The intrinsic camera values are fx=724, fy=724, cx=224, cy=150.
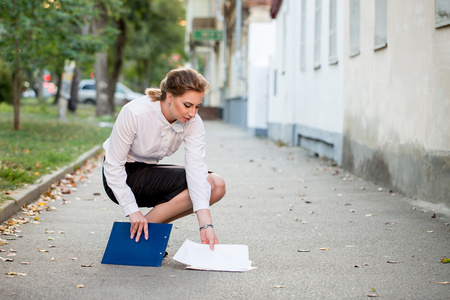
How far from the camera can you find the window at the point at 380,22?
958cm

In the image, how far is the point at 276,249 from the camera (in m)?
5.52

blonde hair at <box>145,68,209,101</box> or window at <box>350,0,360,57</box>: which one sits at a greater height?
window at <box>350,0,360,57</box>

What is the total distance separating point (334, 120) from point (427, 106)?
200 inches

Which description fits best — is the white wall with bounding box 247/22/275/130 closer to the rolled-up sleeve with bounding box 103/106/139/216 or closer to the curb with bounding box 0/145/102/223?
the curb with bounding box 0/145/102/223

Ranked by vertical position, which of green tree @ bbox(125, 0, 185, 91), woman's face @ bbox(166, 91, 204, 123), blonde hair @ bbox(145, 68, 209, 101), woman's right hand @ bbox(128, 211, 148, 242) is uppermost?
green tree @ bbox(125, 0, 185, 91)

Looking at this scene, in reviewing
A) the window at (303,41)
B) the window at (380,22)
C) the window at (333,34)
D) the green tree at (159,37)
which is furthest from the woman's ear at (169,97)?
the green tree at (159,37)

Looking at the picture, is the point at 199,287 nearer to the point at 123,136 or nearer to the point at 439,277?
the point at 123,136

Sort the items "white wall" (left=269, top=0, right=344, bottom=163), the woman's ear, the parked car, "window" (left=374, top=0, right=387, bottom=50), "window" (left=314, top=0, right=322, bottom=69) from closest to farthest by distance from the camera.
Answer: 1. the woman's ear
2. "window" (left=374, top=0, right=387, bottom=50)
3. "white wall" (left=269, top=0, right=344, bottom=163)
4. "window" (left=314, top=0, right=322, bottom=69)
5. the parked car

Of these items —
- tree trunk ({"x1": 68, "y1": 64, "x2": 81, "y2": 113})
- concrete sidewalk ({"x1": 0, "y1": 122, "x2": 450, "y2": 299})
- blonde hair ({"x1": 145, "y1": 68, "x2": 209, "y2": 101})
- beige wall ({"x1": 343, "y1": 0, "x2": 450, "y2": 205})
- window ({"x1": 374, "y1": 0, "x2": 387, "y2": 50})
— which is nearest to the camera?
concrete sidewalk ({"x1": 0, "y1": 122, "x2": 450, "y2": 299})

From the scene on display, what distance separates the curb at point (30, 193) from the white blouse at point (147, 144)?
1822 millimetres

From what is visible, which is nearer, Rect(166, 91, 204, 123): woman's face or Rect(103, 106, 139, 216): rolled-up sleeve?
Rect(166, 91, 204, 123): woman's face

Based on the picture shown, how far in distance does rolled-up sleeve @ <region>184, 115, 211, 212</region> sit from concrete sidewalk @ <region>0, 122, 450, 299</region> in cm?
48

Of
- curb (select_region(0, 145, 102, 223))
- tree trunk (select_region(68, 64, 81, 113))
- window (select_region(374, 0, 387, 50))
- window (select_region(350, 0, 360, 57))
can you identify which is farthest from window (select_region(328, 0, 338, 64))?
tree trunk (select_region(68, 64, 81, 113))

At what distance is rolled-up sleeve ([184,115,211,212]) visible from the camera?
4828mm
